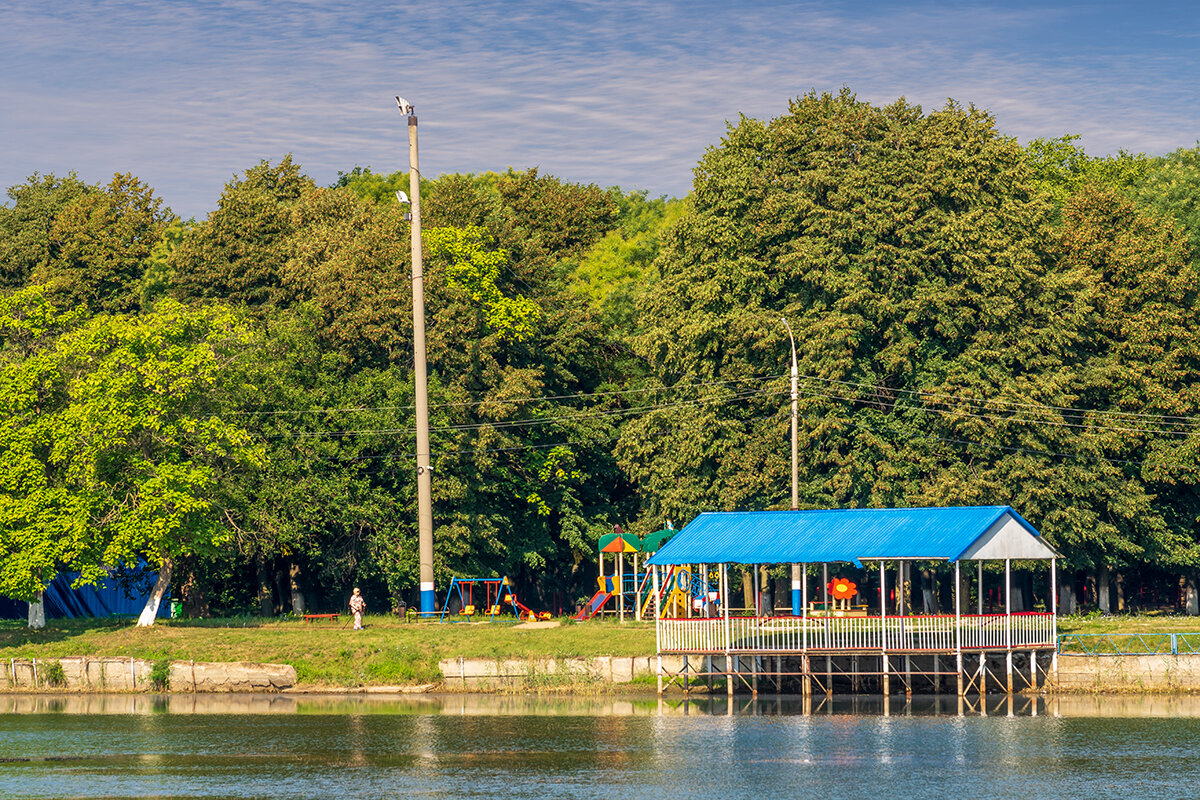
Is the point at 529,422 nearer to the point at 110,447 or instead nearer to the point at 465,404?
the point at 465,404

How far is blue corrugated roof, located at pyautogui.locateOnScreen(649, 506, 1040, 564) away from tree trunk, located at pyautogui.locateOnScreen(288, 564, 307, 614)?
2339cm

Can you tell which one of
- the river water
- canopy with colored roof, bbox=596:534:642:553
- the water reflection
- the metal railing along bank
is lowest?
the water reflection

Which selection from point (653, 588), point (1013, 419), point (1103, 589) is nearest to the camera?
point (653, 588)

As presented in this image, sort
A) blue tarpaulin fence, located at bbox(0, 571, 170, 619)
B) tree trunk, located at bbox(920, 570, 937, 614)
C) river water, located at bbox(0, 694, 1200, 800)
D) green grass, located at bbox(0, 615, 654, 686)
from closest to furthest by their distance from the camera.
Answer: river water, located at bbox(0, 694, 1200, 800)
green grass, located at bbox(0, 615, 654, 686)
tree trunk, located at bbox(920, 570, 937, 614)
blue tarpaulin fence, located at bbox(0, 571, 170, 619)

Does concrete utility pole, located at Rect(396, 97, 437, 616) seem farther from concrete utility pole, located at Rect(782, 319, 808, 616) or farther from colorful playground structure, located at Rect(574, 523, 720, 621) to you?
concrete utility pole, located at Rect(782, 319, 808, 616)

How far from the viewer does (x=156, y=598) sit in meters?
51.5

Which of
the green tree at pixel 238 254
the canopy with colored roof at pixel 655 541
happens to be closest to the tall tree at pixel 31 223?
the green tree at pixel 238 254

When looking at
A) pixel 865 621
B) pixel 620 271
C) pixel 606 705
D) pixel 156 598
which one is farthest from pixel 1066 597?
pixel 156 598

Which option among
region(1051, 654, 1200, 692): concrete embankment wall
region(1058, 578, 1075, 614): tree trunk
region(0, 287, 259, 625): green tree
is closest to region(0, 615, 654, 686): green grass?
region(0, 287, 259, 625): green tree

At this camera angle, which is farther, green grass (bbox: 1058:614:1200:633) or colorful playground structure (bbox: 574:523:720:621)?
green grass (bbox: 1058:614:1200:633)

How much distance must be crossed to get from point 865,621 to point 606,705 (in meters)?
7.83

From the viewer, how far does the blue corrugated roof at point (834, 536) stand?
42250 millimetres

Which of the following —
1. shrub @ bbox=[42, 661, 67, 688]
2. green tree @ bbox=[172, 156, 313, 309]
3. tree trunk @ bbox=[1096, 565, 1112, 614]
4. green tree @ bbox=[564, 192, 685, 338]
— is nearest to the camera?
shrub @ bbox=[42, 661, 67, 688]

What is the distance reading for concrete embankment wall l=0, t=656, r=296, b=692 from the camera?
46.7m
